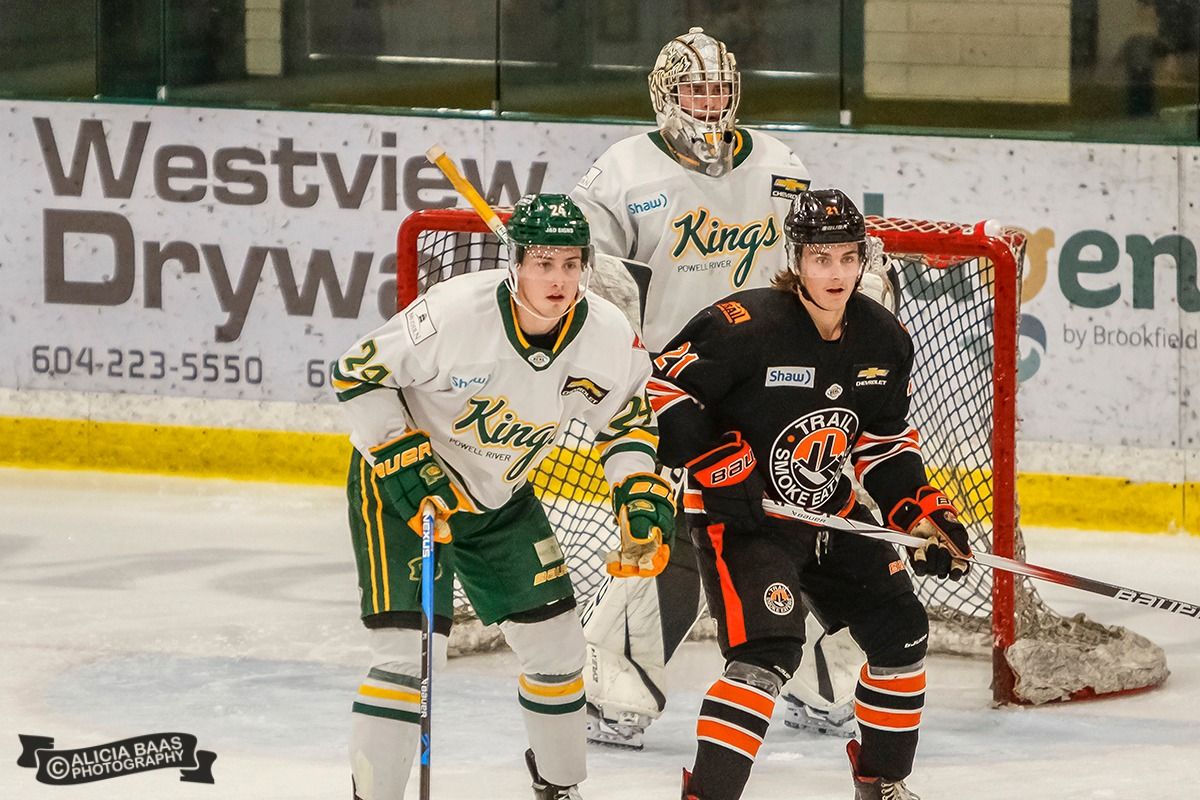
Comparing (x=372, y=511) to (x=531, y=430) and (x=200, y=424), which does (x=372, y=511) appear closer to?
(x=531, y=430)

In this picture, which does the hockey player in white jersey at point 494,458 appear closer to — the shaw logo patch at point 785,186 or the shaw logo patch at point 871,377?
the shaw logo patch at point 871,377

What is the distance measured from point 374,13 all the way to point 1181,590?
11.2 ft

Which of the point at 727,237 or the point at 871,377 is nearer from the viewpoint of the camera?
the point at 871,377

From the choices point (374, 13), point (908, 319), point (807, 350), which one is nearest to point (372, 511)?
point (807, 350)

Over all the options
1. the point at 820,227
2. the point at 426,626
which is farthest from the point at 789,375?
the point at 426,626

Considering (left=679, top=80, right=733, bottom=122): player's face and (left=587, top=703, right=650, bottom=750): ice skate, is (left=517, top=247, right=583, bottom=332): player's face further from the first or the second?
(left=587, top=703, right=650, bottom=750): ice skate

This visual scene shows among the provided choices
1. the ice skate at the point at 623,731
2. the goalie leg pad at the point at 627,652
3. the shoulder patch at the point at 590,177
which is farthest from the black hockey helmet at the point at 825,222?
the ice skate at the point at 623,731

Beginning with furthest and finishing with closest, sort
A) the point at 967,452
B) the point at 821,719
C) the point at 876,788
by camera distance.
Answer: the point at 967,452
the point at 821,719
the point at 876,788

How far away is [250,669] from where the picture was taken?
4938mm

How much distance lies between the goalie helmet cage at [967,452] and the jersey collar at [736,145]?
1.52ft

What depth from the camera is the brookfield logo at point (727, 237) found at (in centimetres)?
448

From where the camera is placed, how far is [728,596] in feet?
11.7

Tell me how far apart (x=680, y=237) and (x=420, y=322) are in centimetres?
115

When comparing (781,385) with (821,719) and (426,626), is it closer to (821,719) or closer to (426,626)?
(426,626)
